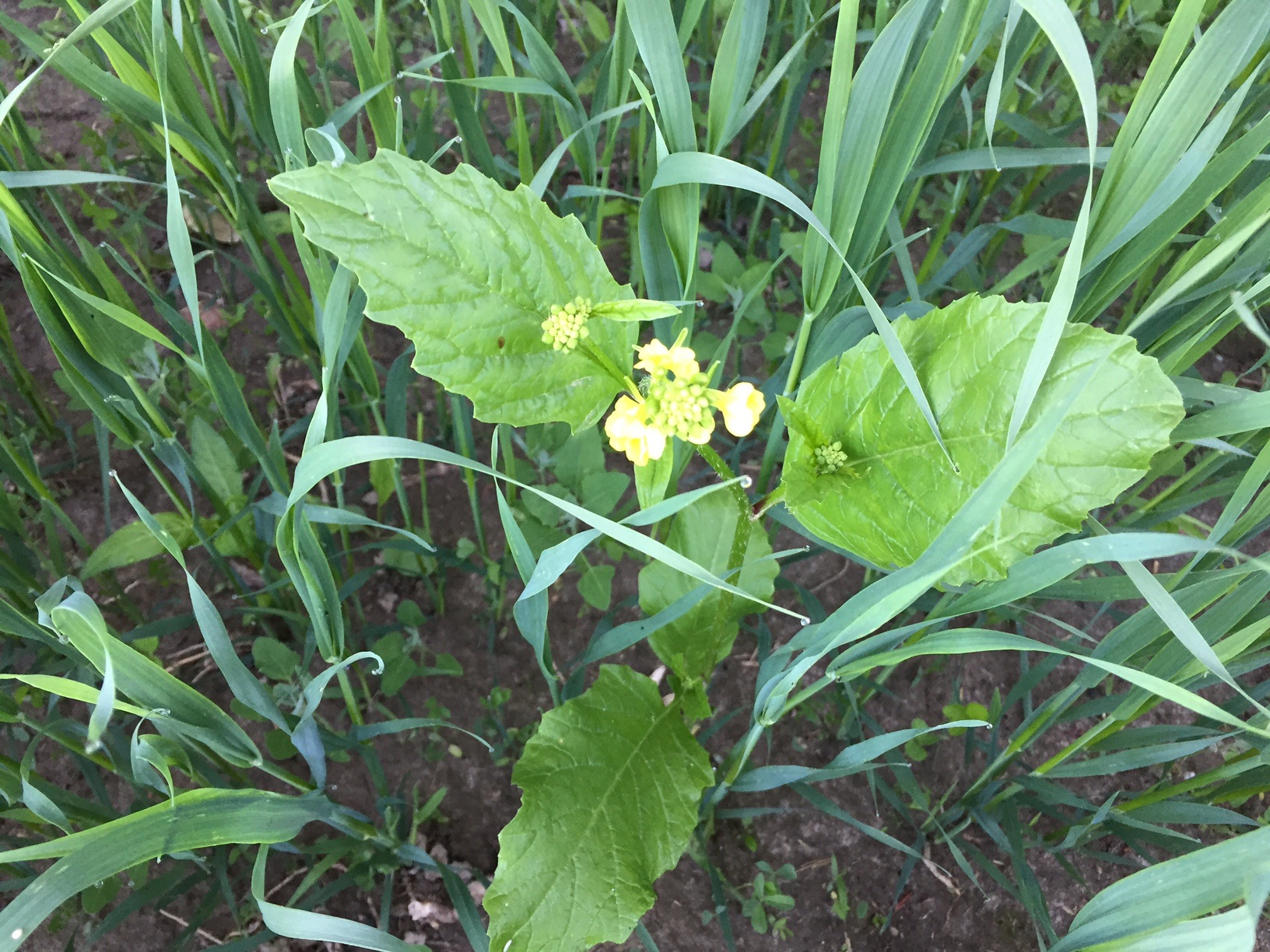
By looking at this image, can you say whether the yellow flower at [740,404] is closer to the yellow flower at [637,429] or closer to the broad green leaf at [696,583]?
the yellow flower at [637,429]

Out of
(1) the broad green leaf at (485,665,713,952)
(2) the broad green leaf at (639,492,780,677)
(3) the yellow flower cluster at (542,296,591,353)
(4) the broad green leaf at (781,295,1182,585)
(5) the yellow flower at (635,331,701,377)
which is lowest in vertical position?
(1) the broad green leaf at (485,665,713,952)

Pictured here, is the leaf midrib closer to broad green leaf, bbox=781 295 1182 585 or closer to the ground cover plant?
the ground cover plant

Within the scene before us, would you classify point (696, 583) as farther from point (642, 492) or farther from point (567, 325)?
point (567, 325)

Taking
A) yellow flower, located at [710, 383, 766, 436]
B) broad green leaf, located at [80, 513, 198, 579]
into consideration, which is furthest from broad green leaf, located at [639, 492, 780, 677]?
broad green leaf, located at [80, 513, 198, 579]

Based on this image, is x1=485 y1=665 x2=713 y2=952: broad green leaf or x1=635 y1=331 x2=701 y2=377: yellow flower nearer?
x1=635 y1=331 x2=701 y2=377: yellow flower

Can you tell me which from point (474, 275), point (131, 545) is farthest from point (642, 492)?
point (131, 545)

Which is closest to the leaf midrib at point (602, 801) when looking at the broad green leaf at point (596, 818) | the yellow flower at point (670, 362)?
the broad green leaf at point (596, 818)

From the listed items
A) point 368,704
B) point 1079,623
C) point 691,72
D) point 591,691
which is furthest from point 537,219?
point 691,72
